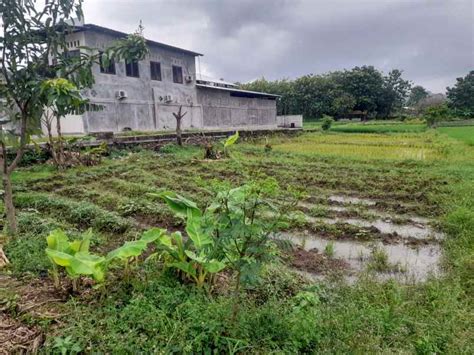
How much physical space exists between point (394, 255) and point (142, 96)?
55.0 feet

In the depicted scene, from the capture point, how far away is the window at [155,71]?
19.1 m

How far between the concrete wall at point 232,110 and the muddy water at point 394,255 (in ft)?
63.2

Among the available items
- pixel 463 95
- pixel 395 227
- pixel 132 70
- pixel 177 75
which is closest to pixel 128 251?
pixel 395 227

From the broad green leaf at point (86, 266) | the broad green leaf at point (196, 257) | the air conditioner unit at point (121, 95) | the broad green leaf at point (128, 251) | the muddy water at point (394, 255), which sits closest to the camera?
the broad green leaf at point (86, 266)

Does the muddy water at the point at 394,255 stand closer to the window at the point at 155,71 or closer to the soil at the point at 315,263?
the soil at the point at 315,263

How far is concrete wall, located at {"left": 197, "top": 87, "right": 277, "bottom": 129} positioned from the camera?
2338 centimetres

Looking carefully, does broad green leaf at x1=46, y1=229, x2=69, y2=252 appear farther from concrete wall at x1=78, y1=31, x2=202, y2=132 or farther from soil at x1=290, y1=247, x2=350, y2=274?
concrete wall at x1=78, y1=31, x2=202, y2=132

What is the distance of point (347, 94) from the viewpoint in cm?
4294

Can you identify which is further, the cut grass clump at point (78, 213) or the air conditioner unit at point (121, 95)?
the air conditioner unit at point (121, 95)

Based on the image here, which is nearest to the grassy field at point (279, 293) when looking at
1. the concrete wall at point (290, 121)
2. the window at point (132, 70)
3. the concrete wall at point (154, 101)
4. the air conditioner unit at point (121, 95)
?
the concrete wall at point (154, 101)

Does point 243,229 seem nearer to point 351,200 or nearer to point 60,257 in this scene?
point 60,257

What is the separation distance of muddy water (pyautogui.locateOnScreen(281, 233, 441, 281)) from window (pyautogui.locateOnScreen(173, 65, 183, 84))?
58.4ft

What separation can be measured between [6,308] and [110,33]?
1670cm

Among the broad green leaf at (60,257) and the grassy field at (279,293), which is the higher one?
the broad green leaf at (60,257)
